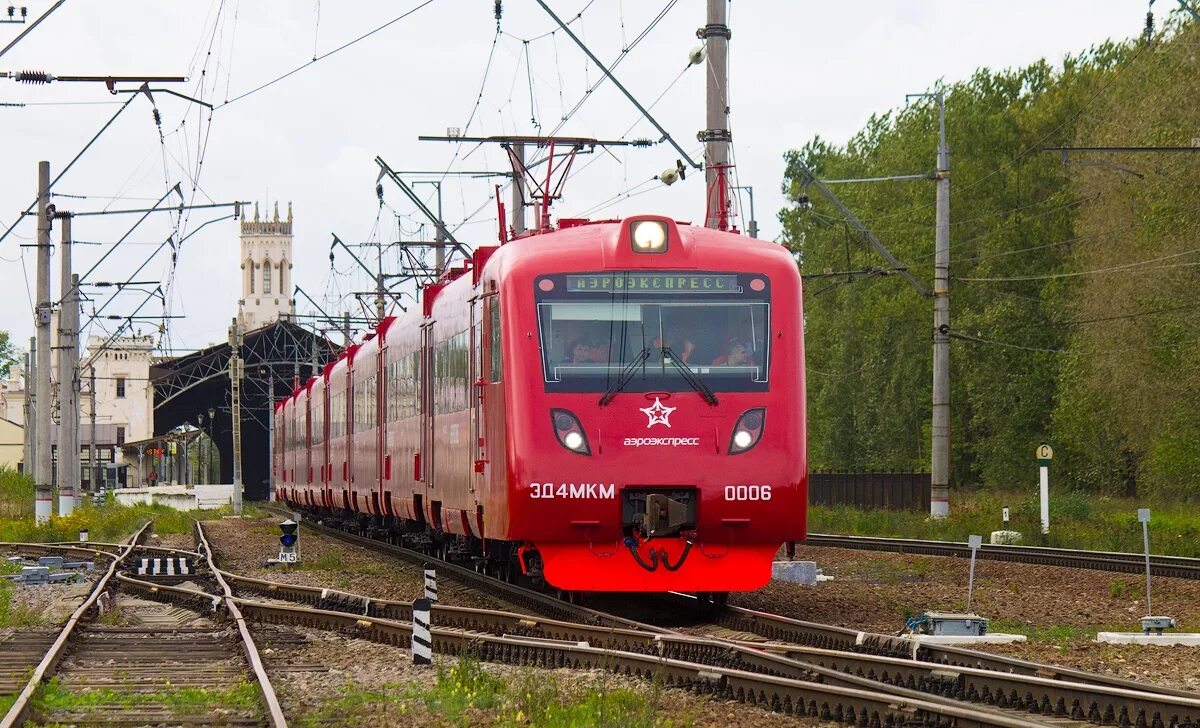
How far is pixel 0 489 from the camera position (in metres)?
50.6

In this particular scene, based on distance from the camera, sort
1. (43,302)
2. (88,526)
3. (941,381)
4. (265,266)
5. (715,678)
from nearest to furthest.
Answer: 1. (715,678)
2. (941,381)
3. (43,302)
4. (88,526)
5. (265,266)

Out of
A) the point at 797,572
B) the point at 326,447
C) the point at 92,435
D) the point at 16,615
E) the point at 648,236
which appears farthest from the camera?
the point at 92,435

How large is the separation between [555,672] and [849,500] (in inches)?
1513

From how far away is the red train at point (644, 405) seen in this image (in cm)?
1464

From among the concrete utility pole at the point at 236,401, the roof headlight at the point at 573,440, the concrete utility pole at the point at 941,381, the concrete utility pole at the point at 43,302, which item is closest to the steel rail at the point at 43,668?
the roof headlight at the point at 573,440

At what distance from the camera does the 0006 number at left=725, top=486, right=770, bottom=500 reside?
14.7 metres

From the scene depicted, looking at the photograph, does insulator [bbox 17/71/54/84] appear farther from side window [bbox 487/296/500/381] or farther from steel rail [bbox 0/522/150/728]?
side window [bbox 487/296/500/381]

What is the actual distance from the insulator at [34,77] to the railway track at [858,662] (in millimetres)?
8390

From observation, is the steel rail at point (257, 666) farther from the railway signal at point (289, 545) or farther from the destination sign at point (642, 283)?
the railway signal at point (289, 545)

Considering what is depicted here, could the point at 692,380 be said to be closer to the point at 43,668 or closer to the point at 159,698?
the point at 159,698

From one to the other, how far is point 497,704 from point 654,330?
5257mm

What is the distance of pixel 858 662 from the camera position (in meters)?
11.2

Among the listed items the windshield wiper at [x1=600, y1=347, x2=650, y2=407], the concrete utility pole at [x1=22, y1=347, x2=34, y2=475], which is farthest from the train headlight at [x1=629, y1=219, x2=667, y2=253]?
the concrete utility pole at [x1=22, y1=347, x2=34, y2=475]

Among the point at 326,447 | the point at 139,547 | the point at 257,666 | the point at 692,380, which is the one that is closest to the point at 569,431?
the point at 692,380
